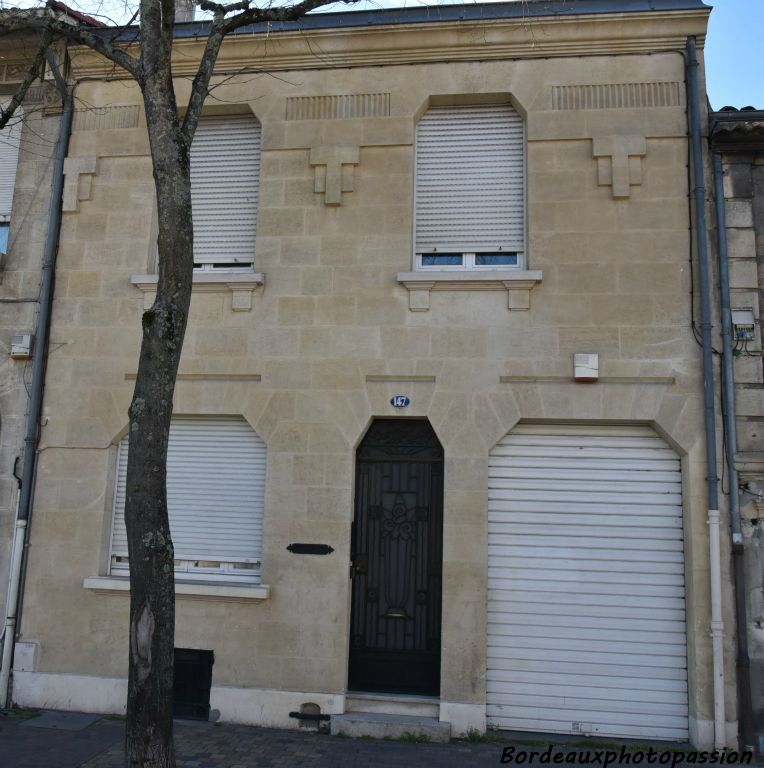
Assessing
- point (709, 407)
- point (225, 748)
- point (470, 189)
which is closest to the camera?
point (225, 748)

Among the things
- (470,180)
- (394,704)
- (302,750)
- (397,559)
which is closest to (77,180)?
(470,180)

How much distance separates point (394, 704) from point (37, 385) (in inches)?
200

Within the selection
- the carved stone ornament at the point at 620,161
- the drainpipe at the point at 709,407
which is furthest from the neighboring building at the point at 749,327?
the carved stone ornament at the point at 620,161

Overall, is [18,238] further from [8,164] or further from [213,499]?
[213,499]

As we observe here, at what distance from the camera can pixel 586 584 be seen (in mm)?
7078

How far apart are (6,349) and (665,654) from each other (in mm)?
7649

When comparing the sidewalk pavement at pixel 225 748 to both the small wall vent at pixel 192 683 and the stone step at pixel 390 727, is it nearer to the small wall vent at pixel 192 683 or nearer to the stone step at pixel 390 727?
the stone step at pixel 390 727

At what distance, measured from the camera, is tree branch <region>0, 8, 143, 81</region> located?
5665 mm

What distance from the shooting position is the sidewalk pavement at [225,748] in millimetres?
6047

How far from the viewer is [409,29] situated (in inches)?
312

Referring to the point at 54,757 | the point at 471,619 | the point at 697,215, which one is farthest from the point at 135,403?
the point at 697,215

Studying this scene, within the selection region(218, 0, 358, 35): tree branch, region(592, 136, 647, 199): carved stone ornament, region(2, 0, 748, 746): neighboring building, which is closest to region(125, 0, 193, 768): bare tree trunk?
region(218, 0, 358, 35): tree branch

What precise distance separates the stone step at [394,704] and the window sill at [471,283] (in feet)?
12.6

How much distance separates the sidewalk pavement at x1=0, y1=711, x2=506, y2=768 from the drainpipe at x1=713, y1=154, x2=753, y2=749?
2.23 metres
